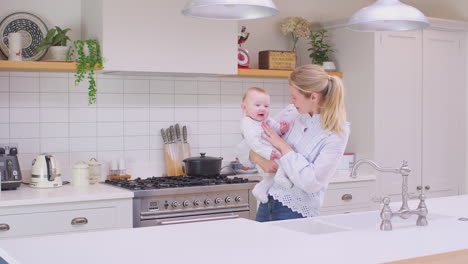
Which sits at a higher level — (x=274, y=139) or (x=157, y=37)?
(x=157, y=37)

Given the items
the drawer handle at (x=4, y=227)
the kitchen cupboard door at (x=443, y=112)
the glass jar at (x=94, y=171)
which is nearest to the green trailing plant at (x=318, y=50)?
the kitchen cupboard door at (x=443, y=112)

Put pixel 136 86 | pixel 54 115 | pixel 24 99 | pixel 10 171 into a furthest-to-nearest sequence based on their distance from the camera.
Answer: pixel 136 86 → pixel 54 115 → pixel 24 99 → pixel 10 171

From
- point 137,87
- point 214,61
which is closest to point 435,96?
point 214,61

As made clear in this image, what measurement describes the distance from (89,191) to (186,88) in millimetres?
1238

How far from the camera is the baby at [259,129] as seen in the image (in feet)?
10.7

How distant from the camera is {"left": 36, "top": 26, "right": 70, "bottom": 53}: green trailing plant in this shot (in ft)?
14.0

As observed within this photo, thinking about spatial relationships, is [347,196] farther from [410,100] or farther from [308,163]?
[308,163]

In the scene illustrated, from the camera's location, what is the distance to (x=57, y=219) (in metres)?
3.82

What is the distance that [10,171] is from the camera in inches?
158

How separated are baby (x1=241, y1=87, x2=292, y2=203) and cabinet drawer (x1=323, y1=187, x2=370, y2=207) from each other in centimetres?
154

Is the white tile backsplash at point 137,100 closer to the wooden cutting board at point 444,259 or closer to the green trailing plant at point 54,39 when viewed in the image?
the green trailing plant at point 54,39

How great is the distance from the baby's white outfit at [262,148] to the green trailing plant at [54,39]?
4.98 ft

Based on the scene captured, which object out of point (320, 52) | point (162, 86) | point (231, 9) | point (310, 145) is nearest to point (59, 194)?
point (162, 86)

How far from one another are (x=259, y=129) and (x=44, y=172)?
4.94 ft
